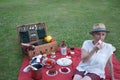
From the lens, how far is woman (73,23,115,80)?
9.34ft

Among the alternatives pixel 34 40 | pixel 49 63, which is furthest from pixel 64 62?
pixel 34 40

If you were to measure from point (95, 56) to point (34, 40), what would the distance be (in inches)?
61.2

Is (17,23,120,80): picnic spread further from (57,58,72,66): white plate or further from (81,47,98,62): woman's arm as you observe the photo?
(81,47,98,62): woman's arm

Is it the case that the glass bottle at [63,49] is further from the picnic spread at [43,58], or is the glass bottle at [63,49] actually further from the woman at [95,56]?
the woman at [95,56]

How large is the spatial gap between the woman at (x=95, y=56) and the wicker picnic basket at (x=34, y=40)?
1104 mm

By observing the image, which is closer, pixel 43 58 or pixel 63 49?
pixel 43 58

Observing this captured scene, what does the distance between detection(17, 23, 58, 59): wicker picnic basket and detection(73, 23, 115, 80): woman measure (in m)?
1.10

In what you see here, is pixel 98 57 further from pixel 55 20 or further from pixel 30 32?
pixel 55 20

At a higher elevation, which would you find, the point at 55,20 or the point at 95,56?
the point at 95,56

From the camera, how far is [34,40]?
4.20 metres

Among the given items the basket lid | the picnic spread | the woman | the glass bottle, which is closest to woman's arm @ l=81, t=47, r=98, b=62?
the woman

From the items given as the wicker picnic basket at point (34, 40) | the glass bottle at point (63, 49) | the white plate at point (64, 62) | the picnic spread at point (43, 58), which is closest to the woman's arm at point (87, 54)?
the picnic spread at point (43, 58)

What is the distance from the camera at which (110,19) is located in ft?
19.7

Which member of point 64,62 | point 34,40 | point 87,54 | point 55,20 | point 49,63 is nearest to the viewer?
point 87,54
